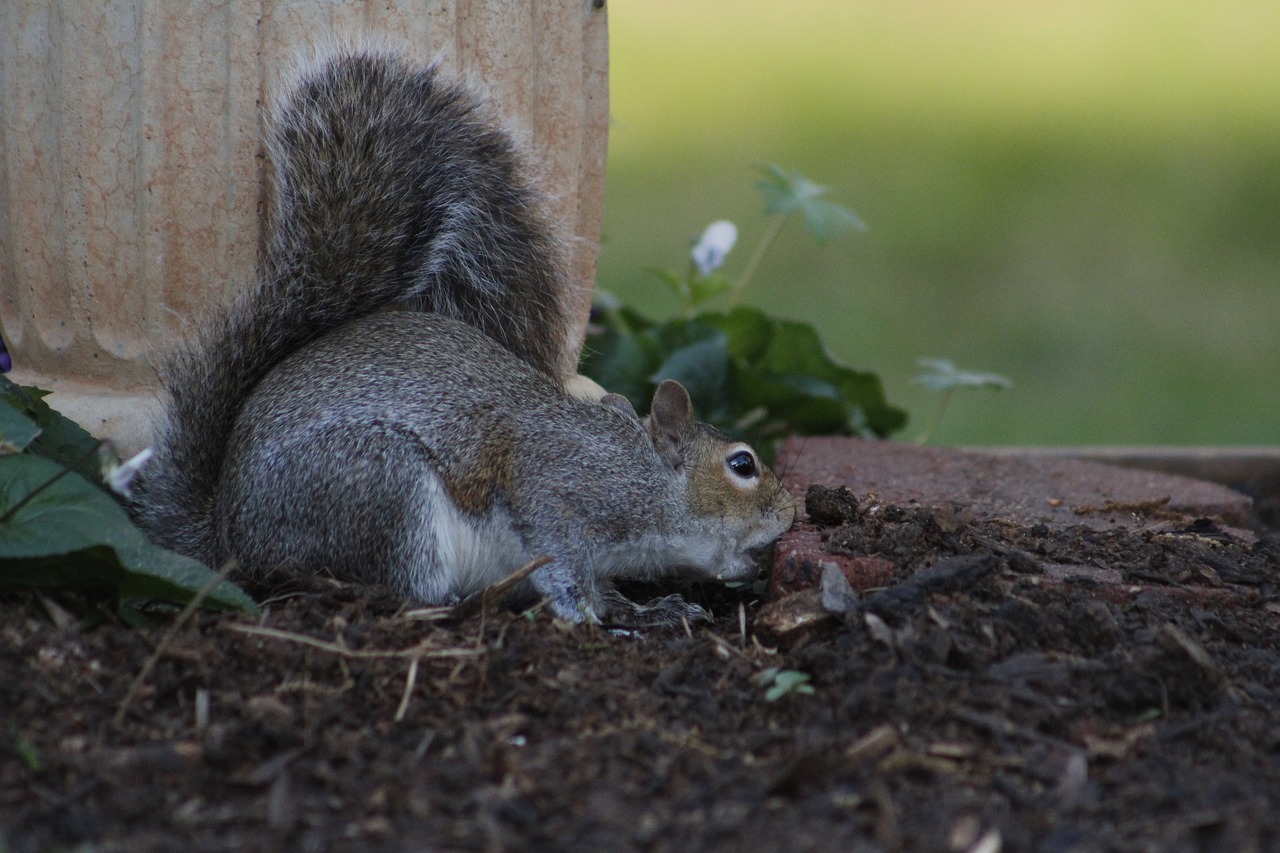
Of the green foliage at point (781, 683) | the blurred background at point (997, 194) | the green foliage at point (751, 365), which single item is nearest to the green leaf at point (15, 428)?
the green foliage at point (781, 683)

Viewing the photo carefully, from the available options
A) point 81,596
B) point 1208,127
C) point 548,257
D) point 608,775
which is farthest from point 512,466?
point 1208,127

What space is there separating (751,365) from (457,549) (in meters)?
1.76

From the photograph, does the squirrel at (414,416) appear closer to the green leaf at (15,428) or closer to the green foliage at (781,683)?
the green leaf at (15,428)

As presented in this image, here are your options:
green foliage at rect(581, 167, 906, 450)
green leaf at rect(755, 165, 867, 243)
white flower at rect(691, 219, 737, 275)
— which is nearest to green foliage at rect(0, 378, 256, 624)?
green foliage at rect(581, 167, 906, 450)

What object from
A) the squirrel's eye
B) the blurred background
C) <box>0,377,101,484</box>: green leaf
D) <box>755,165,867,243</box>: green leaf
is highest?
<box>755,165,867,243</box>: green leaf

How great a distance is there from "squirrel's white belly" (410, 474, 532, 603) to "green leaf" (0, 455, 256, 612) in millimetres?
333

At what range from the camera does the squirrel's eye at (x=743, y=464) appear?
260cm

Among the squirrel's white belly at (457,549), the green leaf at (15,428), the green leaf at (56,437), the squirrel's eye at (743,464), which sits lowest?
the squirrel's white belly at (457,549)

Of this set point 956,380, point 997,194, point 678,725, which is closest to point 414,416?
point 678,725

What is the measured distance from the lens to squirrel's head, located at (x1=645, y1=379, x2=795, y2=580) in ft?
8.39

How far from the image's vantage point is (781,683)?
1841mm

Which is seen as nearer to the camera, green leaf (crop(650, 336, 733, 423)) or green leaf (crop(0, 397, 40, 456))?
green leaf (crop(0, 397, 40, 456))

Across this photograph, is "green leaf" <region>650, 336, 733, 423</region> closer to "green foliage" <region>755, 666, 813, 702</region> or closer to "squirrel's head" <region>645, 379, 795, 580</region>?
"squirrel's head" <region>645, 379, 795, 580</region>

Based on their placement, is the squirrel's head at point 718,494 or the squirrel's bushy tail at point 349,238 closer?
the squirrel's bushy tail at point 349,238
